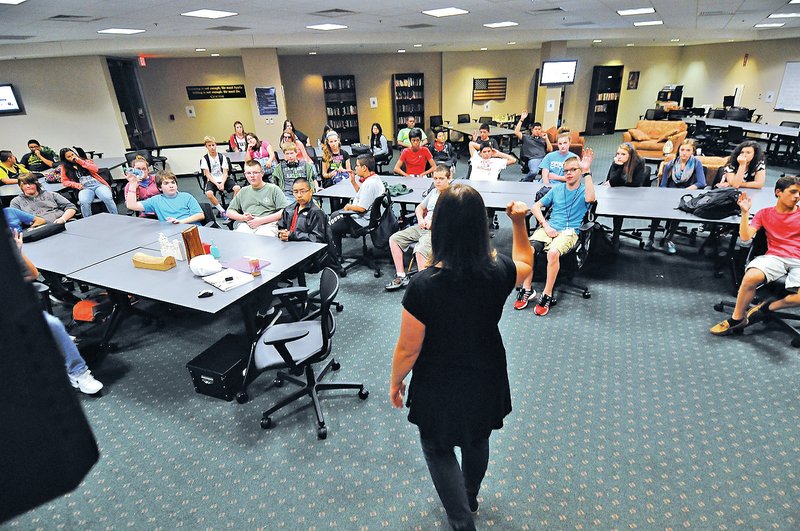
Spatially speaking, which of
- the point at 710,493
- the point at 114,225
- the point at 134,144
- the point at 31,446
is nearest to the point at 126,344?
the point at 114,225

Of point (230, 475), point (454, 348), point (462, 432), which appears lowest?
point (230, 475)

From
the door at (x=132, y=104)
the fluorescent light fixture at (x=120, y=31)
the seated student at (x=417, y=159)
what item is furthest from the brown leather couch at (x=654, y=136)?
the door at (x=132, y=104)

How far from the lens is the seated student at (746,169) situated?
14.8 ft

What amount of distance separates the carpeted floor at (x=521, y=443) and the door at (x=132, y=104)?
9.11m

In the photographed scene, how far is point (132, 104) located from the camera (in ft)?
35.6

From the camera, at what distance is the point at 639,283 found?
434 centimetres

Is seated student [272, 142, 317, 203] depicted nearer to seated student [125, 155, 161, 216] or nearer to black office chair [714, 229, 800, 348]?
seated student [125, 155, 161, 216]

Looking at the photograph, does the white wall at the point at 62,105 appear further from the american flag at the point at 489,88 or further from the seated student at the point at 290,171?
the american flag at the point at 489,88

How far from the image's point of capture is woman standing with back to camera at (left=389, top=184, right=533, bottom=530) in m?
1.37

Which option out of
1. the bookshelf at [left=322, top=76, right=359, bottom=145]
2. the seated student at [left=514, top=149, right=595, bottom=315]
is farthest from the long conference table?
the bookshelf at [left=322, top=76, right=359, bottom=145]

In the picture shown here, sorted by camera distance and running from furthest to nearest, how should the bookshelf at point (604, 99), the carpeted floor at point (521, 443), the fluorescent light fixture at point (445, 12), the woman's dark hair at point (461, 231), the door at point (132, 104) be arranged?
the bookshelf at point (604, 99) → the door at point (132, 104) → the fluorescent light fixture at point (445, 12) → the carpeted floor at point (521, 443) → the woman's dark hair at point (461, 231)

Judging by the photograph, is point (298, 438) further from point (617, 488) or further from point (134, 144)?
point (134, 144)

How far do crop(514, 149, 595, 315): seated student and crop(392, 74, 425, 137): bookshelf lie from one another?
33.5 feet

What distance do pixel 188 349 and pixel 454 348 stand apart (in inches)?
114
